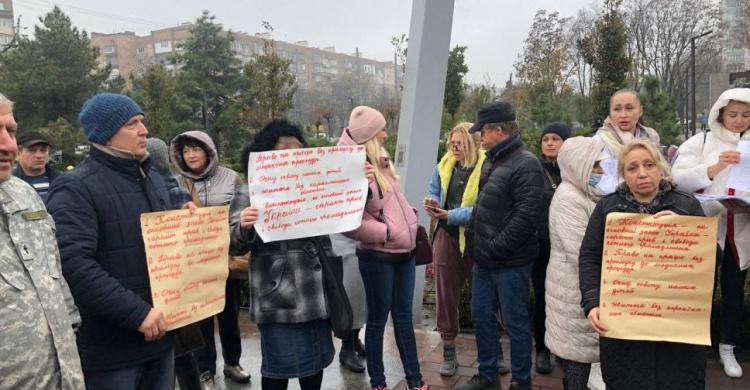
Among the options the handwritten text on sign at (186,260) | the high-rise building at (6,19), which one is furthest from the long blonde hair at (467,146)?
the high-rise building at (6,19)

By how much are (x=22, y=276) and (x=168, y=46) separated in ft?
364

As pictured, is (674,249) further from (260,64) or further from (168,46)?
(168,46)

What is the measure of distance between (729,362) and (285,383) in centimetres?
327

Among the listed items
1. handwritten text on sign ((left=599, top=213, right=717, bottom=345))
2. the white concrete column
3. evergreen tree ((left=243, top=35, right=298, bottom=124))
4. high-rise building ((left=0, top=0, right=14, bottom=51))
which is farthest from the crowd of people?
high-rise building ((left=0, top=0, right=14, bottom=51))

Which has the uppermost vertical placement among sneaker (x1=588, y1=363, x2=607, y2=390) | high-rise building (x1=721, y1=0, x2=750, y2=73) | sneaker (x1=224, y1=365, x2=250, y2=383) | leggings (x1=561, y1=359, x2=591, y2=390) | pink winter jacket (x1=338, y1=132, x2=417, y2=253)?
high-rise building (x1=721, y1=0, x2=750, y2=73)

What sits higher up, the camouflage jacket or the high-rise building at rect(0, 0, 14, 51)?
the high-rise building at rect(0, 0, 14, 51)

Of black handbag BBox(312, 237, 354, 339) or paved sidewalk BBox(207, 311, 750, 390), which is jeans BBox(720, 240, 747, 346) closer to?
paved sidewalk BBox(207, 311, 750, 390)

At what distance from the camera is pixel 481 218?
3826 millimetres

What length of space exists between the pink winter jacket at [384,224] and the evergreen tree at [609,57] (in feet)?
40.4

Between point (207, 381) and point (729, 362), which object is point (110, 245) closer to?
point (207, 381)

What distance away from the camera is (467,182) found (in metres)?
4.53

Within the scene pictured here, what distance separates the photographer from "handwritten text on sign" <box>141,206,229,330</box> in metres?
2.53

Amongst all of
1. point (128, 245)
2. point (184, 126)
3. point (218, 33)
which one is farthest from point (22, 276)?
point (218, 33)

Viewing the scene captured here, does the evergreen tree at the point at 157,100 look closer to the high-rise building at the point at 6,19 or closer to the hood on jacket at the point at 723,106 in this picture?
the hood on jacket at the point at 723,106
